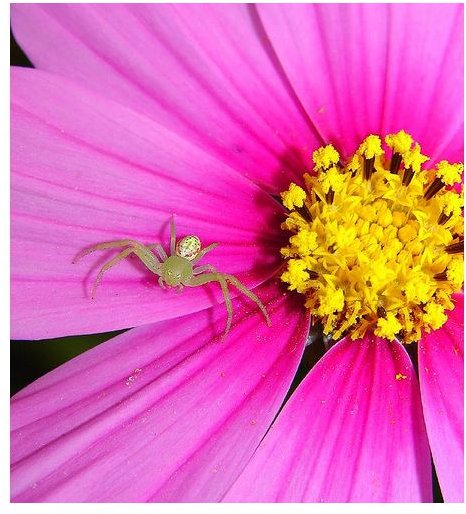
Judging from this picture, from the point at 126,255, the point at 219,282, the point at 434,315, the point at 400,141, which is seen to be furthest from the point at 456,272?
the point at 126,255

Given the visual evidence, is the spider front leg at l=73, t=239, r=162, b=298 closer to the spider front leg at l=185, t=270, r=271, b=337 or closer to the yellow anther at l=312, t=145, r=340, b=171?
the spider front leg at l=185, t=270, r=271, b=337

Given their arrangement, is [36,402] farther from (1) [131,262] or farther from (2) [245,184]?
(2) [245,184]

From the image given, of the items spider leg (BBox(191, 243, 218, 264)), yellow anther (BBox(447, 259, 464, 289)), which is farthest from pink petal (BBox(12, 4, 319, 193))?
yellow anther (BBox(447, 259, 464, 289))

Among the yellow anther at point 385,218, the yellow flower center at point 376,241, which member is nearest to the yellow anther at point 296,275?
the yellow flower center at point 376,241

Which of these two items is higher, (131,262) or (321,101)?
(321,101)

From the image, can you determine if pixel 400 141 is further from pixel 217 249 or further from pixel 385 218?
pixel 217 249
